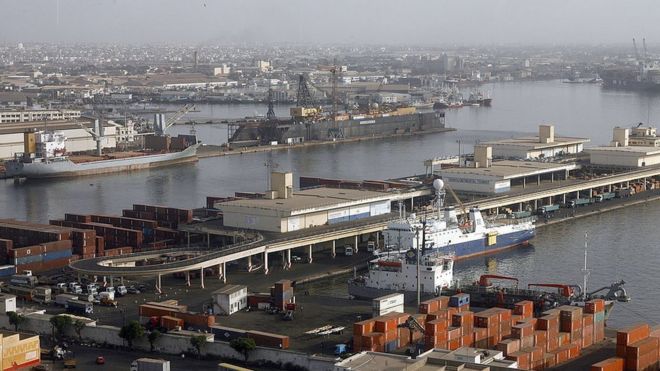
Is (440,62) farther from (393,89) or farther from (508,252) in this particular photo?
(508,252)

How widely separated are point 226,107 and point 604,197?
77.7ft

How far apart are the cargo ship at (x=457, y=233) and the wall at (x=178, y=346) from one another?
2604 mm

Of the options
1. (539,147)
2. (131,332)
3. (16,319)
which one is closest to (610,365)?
(131,332)

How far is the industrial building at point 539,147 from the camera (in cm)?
1845

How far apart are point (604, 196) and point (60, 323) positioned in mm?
9296

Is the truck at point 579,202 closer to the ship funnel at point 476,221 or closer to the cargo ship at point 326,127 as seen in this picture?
the ship funnel at point 476,221

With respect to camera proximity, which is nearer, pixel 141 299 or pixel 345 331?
pixel 345 331

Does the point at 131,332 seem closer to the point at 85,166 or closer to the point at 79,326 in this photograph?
the point at 79,326

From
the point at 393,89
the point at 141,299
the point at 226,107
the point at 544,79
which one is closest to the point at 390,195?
the point at 141,299

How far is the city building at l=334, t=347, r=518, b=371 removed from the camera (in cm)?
677

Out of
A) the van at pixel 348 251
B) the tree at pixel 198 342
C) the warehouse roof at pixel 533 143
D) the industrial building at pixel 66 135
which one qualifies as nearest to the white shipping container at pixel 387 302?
the tree at pixel 198 342

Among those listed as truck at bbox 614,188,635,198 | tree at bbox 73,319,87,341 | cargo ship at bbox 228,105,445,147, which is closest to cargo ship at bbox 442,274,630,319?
tree at bbox 73,319,87,341

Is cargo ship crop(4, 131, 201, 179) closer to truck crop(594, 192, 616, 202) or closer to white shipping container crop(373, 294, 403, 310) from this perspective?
truck crop(594, 192, 616, 202)

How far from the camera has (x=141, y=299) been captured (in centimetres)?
964
